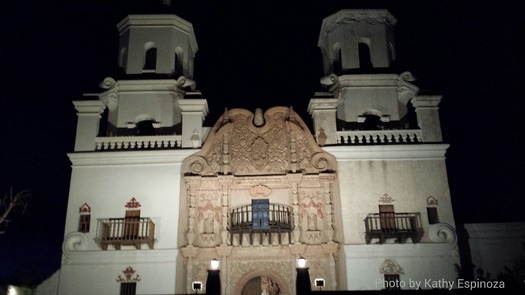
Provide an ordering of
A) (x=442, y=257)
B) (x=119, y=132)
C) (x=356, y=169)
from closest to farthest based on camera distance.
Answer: (x=442, y=257) → (x=356, y=169) → (x=119, y=132)

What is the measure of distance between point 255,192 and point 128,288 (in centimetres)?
783

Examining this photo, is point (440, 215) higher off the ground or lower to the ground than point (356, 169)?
lower

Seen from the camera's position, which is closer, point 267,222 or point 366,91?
point 267,222

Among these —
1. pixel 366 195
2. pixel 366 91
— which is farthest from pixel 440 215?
pixel 366 91

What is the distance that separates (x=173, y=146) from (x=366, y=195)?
10.5m

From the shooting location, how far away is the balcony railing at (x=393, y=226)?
24750mm

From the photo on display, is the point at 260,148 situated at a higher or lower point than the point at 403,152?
higher

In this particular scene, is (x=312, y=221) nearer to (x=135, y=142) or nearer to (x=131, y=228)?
(x=131, y=228)

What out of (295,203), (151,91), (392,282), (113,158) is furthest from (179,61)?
(392,282)

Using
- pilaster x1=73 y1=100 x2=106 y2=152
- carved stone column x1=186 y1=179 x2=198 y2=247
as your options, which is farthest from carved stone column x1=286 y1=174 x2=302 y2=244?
pilaster x1=73 y1=100 x2=106 y2=152

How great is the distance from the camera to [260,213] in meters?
26.1

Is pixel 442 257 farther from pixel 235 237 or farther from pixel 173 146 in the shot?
pixel 173 146

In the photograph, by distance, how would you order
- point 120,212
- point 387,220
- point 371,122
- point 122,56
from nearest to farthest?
1. point 387,220
2. point 120,212
3. point 371,122
4. point 122,56

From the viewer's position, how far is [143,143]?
89.1 feet
